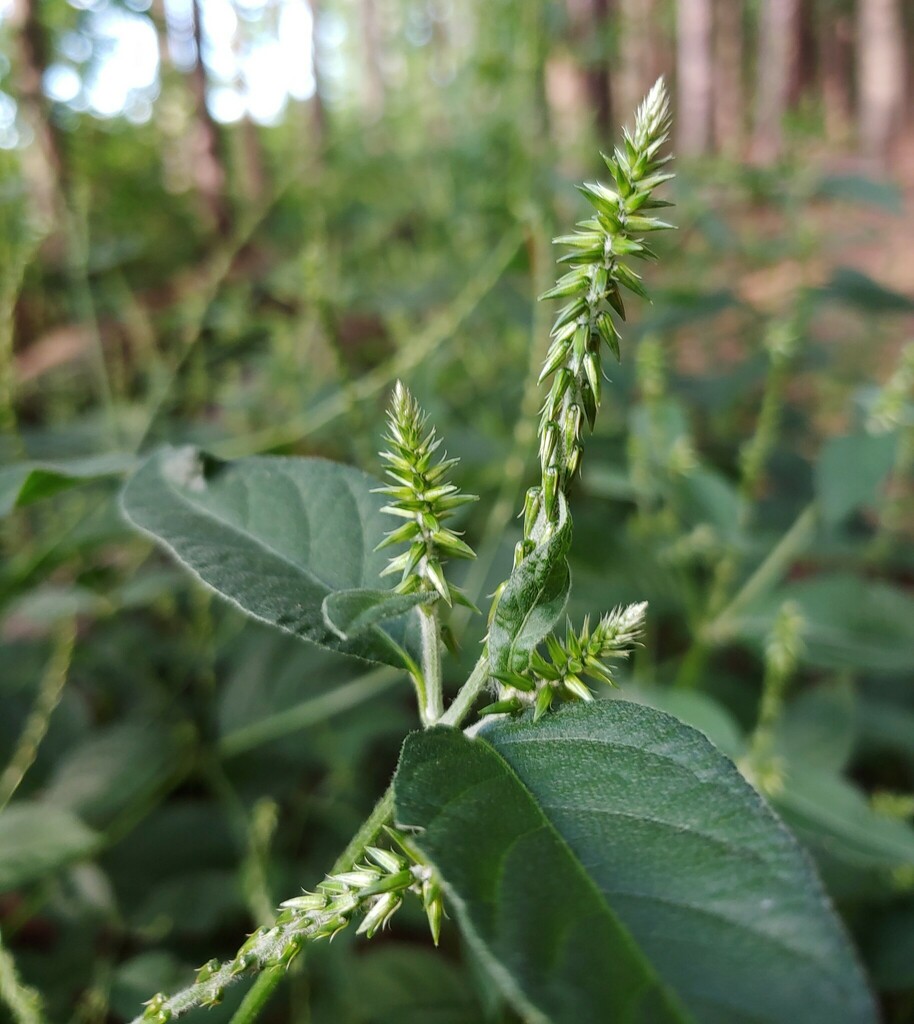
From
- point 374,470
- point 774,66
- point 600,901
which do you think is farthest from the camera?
point 774,66

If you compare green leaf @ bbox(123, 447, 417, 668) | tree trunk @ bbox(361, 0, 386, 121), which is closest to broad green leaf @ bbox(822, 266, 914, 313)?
green leaf @ bbox(123, 447, 417, 668)

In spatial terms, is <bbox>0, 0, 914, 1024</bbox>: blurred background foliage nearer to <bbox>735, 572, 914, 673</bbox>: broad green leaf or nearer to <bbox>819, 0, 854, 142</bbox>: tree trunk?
<bbox>735, 572, 914, 673</bbox>: broad green leaf

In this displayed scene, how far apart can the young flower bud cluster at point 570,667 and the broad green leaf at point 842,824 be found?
53 cm

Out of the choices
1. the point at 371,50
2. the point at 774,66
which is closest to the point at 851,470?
the point at 774,66

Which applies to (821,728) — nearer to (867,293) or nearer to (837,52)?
(867,293)

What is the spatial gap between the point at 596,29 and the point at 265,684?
2042mm

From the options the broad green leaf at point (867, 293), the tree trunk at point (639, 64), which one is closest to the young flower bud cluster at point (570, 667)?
the broad green leaf at point (867, 293)

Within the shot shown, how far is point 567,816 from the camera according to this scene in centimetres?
31

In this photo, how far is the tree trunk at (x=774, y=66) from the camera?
5.69m

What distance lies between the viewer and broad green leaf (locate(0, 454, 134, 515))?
22.3 inches

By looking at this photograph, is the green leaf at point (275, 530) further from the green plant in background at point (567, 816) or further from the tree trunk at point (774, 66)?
the tree trunk at point (774, 66)

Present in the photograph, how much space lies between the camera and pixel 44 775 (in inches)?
43.5

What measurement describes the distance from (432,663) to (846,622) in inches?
35.5

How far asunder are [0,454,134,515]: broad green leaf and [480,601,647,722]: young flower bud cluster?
0.37 metres
